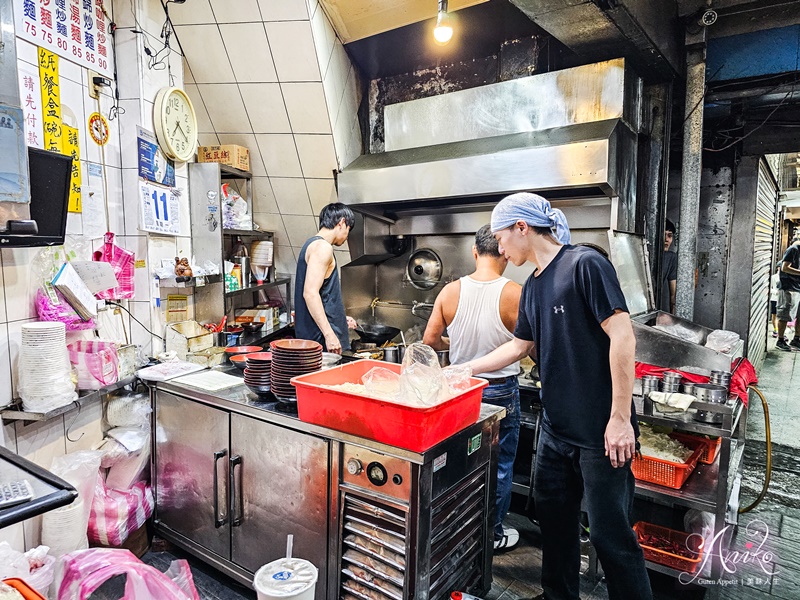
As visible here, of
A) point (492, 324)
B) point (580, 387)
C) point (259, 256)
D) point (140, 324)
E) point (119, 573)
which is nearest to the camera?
point (580, 387)

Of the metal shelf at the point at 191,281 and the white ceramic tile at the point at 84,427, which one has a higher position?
the metal shelf at the point at 191,281

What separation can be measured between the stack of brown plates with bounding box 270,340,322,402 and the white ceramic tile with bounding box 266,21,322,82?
2.09m

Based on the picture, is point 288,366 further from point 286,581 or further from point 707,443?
point 707,443

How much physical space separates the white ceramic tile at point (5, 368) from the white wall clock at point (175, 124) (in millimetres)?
1401

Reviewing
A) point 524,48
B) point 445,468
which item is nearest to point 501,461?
point 445,468

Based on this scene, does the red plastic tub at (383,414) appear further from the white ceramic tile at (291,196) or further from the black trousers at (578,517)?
the white ceramic tile at (291,196)

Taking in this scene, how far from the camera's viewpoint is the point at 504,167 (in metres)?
3.03

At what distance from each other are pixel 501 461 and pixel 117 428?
6.97ft

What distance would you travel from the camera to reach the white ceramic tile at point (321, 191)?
148 inches

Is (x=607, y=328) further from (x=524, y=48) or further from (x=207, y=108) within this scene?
(x=207, y=108)

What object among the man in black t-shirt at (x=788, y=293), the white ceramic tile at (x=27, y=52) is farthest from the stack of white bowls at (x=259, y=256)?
the man in black t-shirt at (x=788, y=293)

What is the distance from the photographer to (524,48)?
3.41 m

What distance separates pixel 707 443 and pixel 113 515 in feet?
9.94

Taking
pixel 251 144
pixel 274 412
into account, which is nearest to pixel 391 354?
pixel 274 412
